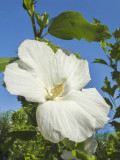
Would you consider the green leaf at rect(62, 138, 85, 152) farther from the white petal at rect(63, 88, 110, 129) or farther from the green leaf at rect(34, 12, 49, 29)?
the green leaf at rect(34, 12, 49, 29)

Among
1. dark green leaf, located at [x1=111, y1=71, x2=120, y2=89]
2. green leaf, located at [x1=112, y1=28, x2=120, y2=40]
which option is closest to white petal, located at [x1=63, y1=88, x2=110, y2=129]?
dark green leaf, located at [x1=111, y1=71, x2=120, y2=89]

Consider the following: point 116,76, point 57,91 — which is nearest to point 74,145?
point 57,91

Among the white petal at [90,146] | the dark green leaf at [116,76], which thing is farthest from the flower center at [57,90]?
the dark green leaf at [116,76]

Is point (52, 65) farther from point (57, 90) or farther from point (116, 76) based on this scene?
point (116, 76)

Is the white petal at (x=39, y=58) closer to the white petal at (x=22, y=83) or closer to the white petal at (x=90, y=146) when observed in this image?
the white petal at (x=22, y=83)

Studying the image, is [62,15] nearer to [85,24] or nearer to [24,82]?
[85,24]

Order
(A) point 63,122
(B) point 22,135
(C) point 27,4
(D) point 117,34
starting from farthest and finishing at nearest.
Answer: (D) point 117,34 → (C) point 27,4 → (B) point 22,135 → (A) point 63,122

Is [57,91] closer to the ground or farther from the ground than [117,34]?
closer to the ground
